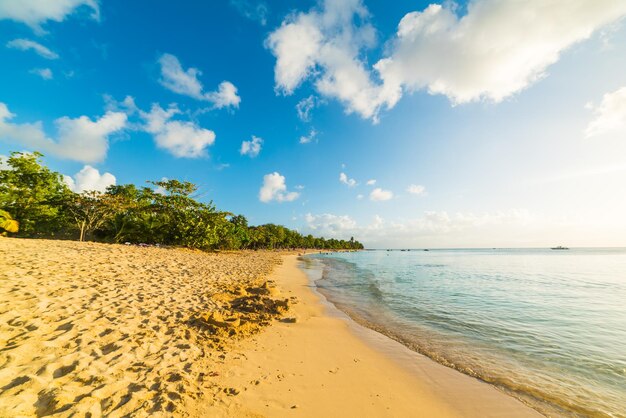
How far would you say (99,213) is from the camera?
105ft

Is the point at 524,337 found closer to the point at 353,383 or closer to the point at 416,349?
the point at 416,349

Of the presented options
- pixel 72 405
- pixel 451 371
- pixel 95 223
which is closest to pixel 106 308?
pixel 72 405

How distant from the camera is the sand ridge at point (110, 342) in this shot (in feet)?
11.4

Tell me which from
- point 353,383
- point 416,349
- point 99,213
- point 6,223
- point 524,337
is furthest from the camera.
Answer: point 99,213

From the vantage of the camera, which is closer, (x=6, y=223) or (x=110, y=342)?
(x=110, y=342)

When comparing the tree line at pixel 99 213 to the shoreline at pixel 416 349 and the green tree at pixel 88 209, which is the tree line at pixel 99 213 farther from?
the shoreline at pixel 416 349

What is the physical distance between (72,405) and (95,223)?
40.7m

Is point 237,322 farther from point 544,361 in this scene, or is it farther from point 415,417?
point 544,361

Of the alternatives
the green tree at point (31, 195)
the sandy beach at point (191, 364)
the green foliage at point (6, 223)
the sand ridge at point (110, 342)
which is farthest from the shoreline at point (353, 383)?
the green tree at point (31, 195)

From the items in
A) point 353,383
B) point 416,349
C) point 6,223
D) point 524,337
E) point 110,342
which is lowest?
point 524,337

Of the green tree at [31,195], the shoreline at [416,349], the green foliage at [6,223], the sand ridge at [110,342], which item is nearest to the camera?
the sand ridge at [110,342]

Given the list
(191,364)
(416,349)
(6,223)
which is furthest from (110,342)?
(6,223)

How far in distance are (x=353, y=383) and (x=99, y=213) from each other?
132ft

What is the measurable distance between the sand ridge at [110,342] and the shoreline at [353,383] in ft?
2.37
